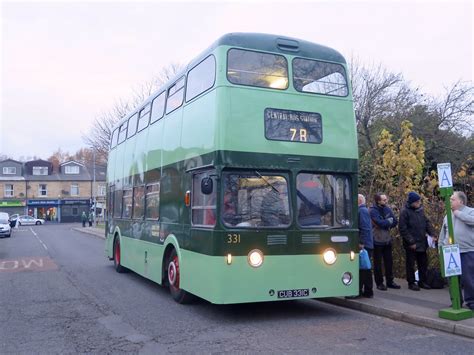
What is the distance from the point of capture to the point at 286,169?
26.9 ft

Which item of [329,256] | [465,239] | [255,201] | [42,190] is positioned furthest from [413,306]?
[42,190]

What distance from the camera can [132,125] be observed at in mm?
14148

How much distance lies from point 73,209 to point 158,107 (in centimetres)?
7058

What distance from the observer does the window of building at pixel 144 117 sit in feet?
41.2

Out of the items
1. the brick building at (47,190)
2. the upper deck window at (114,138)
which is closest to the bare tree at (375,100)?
the upper deck window at (114,138)

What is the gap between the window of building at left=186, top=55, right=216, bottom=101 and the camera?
843cm

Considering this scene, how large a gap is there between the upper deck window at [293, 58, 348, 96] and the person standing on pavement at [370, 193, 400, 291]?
2515 mm

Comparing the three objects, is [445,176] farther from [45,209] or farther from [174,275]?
[45,209]

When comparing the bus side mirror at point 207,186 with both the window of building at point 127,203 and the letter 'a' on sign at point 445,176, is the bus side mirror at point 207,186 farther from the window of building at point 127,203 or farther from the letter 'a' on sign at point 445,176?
the window of building at point 127,203

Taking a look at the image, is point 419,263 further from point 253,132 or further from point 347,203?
point 253,132

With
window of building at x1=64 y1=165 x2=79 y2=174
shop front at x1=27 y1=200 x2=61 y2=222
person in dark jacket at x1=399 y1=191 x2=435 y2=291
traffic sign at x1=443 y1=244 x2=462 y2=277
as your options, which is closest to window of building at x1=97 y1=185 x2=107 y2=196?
window of building at x1=64 y1=165 x2=79 y2=174

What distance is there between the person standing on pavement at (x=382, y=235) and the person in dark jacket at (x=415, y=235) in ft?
0.86

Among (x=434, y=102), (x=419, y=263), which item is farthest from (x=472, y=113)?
(x=419, y=263)

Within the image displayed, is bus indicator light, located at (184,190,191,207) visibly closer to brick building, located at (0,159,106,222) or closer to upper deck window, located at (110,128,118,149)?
upper deck window, located at (110,128,118,149)
